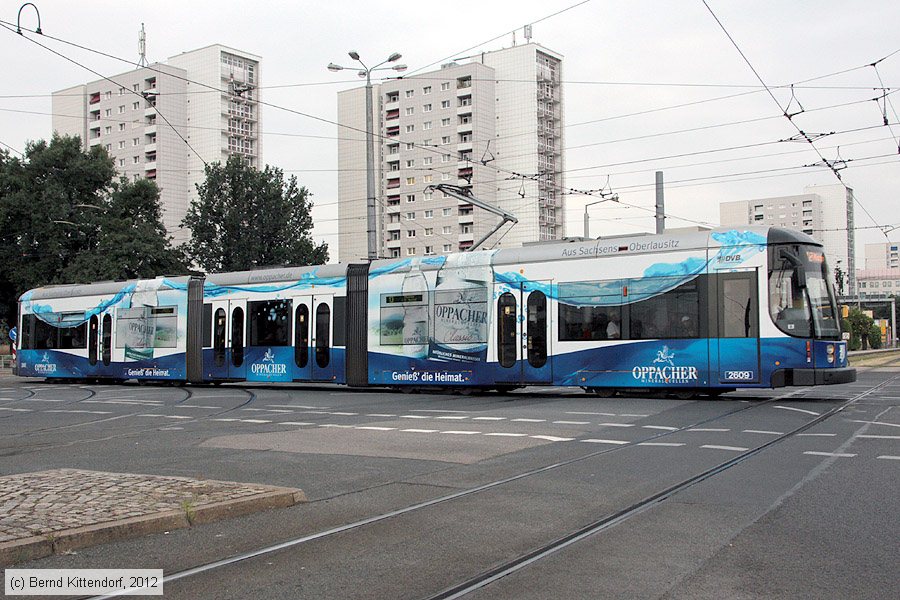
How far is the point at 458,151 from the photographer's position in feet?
277

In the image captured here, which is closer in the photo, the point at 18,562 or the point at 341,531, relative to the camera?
the point at 18,562

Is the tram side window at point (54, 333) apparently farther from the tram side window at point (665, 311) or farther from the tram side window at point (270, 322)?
the tram side window at point (665, 311)

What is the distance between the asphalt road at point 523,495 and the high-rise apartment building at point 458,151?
6348 cm

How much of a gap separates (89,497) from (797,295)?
13854 millimetres

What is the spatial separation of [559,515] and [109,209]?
5222 cm

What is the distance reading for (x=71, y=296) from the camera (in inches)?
1203

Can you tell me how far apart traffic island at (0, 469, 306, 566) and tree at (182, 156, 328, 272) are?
1954 inches

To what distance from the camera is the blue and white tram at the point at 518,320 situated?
17312 millimetres

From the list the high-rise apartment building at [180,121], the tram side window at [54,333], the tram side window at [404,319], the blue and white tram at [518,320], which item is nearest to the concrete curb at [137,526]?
the blue and white tram at [518,320]

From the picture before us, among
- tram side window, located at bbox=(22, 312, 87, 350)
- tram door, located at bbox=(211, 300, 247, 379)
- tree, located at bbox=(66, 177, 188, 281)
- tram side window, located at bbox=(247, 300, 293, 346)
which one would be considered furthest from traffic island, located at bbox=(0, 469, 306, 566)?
tree, located at bbox=(66, 177, 188, 281)

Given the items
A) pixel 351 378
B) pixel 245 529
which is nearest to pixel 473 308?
pixel 351 378

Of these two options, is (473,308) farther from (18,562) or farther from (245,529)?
(18,562)

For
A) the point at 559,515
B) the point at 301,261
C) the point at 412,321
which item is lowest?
the point at 559,515

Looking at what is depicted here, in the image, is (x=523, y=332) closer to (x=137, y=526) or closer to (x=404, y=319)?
(x=404, y=319)
